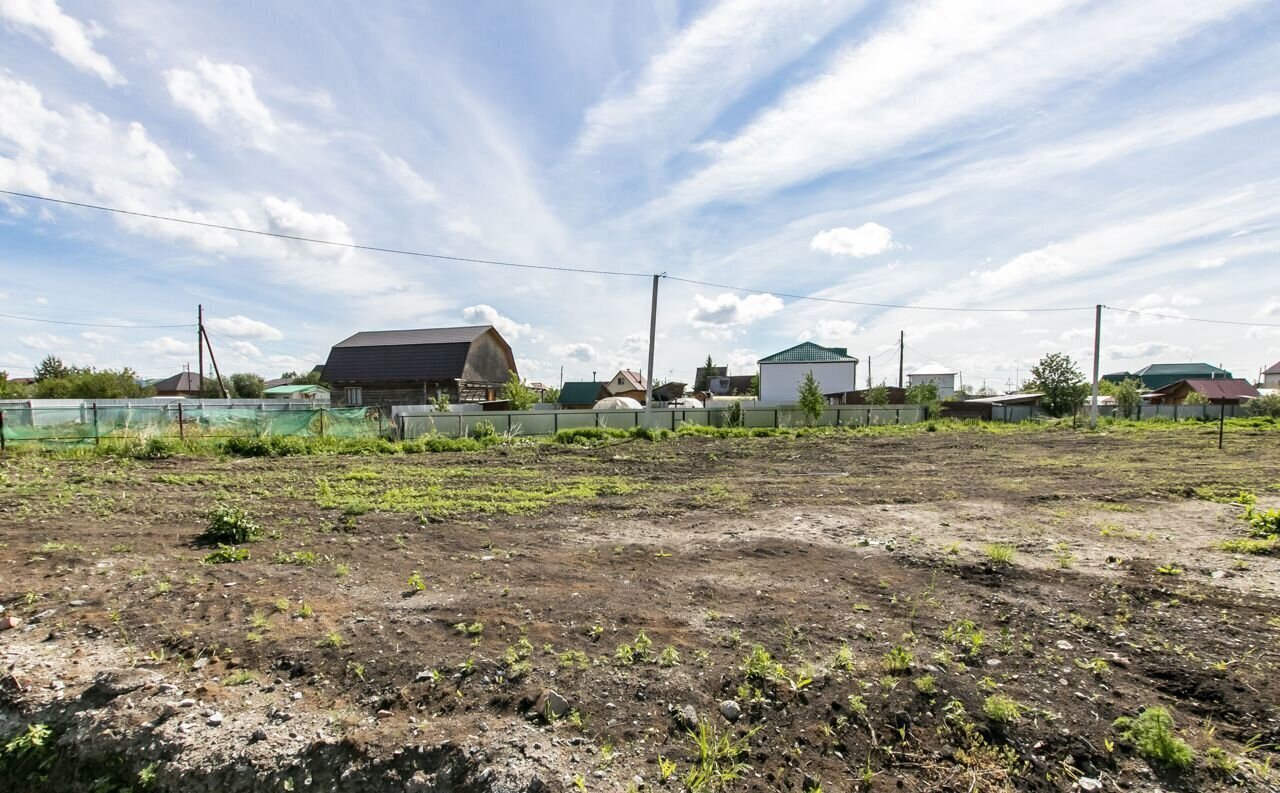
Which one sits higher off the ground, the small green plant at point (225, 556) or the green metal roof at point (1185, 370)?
the green metal roof at point (1185, 370)

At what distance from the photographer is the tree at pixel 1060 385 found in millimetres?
30875

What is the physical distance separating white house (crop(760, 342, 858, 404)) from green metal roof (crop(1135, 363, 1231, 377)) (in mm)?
50355

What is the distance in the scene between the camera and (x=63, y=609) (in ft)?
12.5

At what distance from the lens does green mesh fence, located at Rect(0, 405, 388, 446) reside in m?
12.9

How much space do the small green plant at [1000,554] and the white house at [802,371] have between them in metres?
37.4

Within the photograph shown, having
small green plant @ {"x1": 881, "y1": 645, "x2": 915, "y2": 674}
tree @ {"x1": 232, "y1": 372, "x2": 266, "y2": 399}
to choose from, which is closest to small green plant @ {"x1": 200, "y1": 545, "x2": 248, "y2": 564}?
small green plant @ {"x1": 881, "y1": 645, "x2": 915, "y2": 674}

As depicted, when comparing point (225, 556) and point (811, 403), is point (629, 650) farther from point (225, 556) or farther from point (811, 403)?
point (811, 403)

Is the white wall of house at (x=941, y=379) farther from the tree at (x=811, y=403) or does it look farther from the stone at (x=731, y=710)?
the stone at (x=731, y=710)

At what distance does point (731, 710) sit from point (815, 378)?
4237 cm

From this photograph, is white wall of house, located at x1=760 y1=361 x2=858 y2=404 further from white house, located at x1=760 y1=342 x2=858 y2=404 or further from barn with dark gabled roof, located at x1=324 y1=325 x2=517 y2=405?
barn with dark gabled roof, located at x1=324 y1=325 x2=517 y2=405

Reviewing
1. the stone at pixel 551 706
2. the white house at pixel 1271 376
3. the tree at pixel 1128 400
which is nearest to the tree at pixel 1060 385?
the tree at pixel 1128 400

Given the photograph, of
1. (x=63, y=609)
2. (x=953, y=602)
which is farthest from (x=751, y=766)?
(x=63, y=609)

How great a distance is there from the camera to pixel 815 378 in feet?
140

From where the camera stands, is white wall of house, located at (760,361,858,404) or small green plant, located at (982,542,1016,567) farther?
white wall of house, located at (760,361,858,404)
